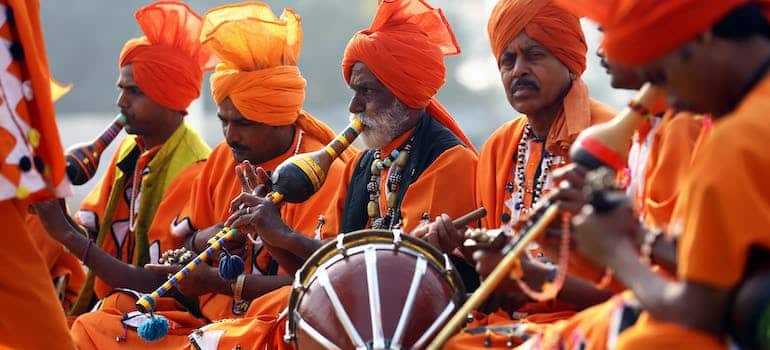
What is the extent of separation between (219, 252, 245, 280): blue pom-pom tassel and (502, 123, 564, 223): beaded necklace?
1.48m

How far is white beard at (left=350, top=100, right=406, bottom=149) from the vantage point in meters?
6.37

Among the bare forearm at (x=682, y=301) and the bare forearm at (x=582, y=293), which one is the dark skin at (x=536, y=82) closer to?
the bare forearm at (x=582, y=293)

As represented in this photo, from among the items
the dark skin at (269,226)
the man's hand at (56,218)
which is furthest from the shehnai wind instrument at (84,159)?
the dark skin at (269,226)

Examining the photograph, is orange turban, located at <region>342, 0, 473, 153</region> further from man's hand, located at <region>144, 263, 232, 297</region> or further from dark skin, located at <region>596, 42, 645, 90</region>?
dark skin, located at <region>596, 42, 645, 90</region>

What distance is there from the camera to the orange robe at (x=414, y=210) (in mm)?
5895

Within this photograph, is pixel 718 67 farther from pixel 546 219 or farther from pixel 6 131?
pixel 6 131

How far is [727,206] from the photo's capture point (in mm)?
3123

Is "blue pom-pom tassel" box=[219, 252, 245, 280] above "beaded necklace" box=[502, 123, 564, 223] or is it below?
below

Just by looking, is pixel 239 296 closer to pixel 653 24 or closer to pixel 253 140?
pixel 253 140

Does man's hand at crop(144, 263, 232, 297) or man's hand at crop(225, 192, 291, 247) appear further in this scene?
man's hand at crop(144, 263, 232, 297)

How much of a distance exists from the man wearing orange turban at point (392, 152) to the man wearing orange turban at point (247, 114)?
439 millimetres

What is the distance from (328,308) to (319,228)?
5.50 ft

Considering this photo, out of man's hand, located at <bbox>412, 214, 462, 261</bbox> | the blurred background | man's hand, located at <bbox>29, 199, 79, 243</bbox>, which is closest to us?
man's hand, located at <bbox>412, 214, 462, 261</bbox>

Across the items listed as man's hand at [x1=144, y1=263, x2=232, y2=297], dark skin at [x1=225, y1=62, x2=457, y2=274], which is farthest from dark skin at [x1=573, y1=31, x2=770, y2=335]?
man's hand at [x1=144, y1=263, x2=232, y2=297]
